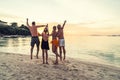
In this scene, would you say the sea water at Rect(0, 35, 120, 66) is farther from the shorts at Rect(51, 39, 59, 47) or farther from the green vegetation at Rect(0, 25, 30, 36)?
the green vegetation at Rect(0, 25, 30, 36)

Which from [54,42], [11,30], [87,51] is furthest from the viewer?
[11,30]

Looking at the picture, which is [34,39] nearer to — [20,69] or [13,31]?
[20,69]

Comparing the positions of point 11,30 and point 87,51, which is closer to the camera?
point 87,51

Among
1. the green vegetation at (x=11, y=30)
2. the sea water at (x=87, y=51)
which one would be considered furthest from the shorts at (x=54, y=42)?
the green vegetation at (x=11, y=30)

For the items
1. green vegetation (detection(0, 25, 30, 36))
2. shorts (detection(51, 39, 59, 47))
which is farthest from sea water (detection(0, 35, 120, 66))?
green vegetation (detection(0, 25, 30, 36))

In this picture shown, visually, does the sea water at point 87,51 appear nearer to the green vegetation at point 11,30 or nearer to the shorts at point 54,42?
the shorts at point 54,42

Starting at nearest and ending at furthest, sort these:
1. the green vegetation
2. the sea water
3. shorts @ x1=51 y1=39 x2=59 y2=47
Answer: shorts @ x1=51 y1=39 x2=59 y2=47, the sea water, the green vegetation

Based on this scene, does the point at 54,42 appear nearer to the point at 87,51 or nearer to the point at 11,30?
the point at 87,51

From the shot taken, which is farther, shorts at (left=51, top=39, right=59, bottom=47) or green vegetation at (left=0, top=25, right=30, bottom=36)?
green vegetation at (left=0, top=25, right=30, bottom=36)

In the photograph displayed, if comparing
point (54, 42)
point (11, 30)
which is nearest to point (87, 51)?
point (54, 42)

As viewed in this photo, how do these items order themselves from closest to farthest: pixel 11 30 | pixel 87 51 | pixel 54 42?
pixel 54 42
pixel 87 51
pixel 11 30

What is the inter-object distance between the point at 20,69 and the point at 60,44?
3.22m

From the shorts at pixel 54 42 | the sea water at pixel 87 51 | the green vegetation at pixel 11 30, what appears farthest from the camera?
the green vegetation at pixel 11 30

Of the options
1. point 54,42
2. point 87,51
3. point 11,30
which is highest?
point 11,30
